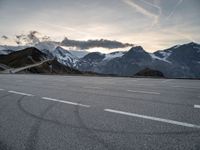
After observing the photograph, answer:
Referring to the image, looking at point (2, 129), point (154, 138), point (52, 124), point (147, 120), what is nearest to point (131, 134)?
point (154, 138)

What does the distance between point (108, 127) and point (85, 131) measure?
1.85 ft

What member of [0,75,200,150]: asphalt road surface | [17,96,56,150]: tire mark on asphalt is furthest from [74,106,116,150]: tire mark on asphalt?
[17,96,56,150]: tire mark on asphalt

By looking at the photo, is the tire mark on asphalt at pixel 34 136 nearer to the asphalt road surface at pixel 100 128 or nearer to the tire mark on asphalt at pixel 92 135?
the asphalt road surface at pixel 100 128

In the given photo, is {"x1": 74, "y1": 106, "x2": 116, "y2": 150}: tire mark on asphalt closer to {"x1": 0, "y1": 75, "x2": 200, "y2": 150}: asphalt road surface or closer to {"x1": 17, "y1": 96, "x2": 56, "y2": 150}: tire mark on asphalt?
{"x1": 0, "y1": 75, "x2": 200, "y2": 150}: asphalt road surface

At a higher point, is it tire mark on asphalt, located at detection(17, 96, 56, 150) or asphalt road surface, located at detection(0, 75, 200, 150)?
asphalt road surface, located at detection(0, 75, 200, 150)

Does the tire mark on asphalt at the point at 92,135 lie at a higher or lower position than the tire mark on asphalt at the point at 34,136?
higher

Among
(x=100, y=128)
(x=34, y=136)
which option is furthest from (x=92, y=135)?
(x=34, y=136)

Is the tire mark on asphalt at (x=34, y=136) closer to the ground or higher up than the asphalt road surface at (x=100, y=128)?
closer to the ground

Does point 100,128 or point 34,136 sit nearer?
point 34,136

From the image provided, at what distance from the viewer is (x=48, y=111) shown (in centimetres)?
670

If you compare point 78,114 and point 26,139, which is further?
point 78,114

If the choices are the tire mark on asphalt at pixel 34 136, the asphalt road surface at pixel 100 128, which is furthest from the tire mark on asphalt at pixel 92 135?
the tire mark on asphalt at pixel 34 136

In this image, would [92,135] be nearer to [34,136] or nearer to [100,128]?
[100,128]

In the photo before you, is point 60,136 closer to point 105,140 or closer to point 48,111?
point 105,140
